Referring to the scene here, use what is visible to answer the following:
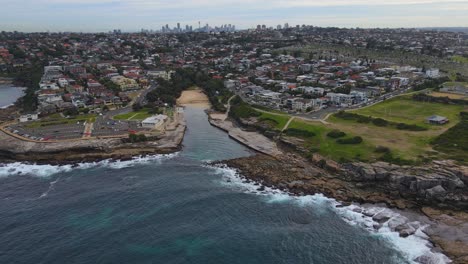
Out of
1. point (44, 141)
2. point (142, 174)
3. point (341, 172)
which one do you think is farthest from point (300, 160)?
point (44, 141)

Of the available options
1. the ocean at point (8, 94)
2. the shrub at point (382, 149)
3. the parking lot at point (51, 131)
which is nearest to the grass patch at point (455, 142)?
the shrub at point (382, 149)

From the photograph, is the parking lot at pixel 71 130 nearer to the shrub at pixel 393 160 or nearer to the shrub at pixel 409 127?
the shrub at pixel 393 160

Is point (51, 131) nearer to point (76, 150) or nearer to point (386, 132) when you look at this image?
point (76, 150)

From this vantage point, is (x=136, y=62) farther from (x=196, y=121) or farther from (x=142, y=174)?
(x=142, y=174)

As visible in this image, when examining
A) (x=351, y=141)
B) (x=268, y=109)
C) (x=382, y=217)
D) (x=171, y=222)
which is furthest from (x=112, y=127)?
(x=382, y=217)

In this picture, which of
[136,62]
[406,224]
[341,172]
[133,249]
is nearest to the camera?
[133,249]
